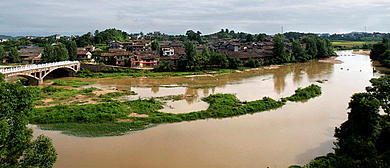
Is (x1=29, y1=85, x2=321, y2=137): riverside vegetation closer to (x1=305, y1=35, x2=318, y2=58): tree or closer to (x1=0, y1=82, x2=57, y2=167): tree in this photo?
(x1=0, y1=82, x2=57, y2=167): tree

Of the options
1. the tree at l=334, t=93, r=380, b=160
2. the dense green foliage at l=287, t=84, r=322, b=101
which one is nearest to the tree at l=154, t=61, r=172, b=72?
the dense green foliage at l=287, t=84, r=322, b=101

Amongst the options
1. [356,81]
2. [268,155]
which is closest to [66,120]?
[268,155]

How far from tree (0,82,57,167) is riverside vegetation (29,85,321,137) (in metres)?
7.18

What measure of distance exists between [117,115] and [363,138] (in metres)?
14.3

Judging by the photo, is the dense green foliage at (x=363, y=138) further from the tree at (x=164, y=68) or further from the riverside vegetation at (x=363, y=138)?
the tree at (x=164, y=68)

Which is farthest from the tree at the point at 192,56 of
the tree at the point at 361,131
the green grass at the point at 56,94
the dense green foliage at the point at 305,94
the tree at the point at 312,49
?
the tree at the point at 361,131

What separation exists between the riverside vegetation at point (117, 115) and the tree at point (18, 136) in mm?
7181

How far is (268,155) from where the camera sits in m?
13.2

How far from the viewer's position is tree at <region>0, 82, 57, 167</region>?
784 centimetres

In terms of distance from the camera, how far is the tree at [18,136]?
784 cm

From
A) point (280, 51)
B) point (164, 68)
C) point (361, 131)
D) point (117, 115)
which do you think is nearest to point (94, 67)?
point (164, 68)

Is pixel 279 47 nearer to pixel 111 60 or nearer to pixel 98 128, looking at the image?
pixel 111 60

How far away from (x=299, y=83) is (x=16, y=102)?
30.0 metres

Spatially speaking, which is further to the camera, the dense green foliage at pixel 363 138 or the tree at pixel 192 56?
the tree at pixel 192 56
